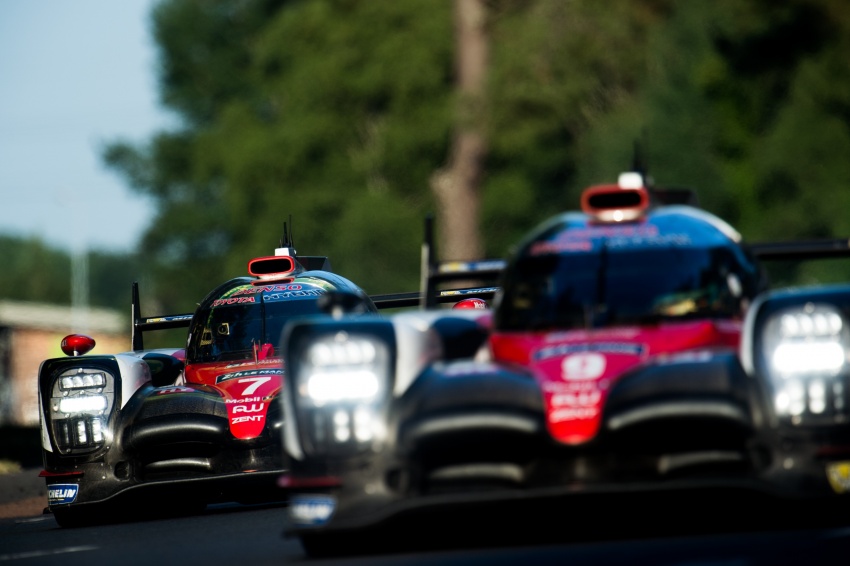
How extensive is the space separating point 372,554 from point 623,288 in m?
1.70

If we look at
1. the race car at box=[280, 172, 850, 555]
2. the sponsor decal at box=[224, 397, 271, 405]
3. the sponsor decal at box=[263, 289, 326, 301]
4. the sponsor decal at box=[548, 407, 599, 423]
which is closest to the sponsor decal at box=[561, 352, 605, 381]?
the race car at box=[280, 172, 850, 555]

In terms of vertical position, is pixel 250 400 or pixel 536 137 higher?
pixel 536 137

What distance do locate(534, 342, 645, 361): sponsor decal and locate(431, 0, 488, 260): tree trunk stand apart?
2189cm

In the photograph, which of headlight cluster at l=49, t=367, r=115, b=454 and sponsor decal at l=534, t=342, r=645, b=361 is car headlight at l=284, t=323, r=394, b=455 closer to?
sponsor decal at l=534, t=342, r=645, b=361

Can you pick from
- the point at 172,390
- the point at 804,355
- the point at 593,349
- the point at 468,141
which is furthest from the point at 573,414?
the point at 468,141

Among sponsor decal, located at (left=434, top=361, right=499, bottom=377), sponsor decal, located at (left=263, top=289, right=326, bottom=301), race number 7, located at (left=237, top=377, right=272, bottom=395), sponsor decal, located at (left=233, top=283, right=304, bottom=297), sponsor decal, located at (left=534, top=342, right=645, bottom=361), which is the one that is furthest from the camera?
sponsor decal, located at (left=233, top=283, right=304, bottom=297)

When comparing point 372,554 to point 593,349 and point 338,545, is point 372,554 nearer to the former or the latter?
point 338,545

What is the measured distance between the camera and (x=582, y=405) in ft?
23.6

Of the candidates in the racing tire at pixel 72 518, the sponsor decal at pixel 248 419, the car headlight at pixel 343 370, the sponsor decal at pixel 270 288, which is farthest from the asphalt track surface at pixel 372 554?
the sponsor decal at pixel 270 288

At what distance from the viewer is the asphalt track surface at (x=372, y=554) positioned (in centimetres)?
639

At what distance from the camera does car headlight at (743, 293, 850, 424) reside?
281 inches

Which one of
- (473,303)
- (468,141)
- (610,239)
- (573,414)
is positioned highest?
(468,141)

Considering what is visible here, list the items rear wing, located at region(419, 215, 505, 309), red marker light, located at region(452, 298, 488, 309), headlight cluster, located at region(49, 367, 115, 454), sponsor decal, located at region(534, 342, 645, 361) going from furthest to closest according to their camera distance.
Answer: red marker light, located at region(452, 298, 488, 309), headlight cluster, located at region(49, 367, 115, 454), rear wing, located at region(419, 215, 505, 309), sponsor decal, located at region(534, 342, 645, 361)

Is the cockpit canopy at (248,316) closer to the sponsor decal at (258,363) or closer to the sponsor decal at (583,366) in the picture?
the sponsor decal at (258,363)
